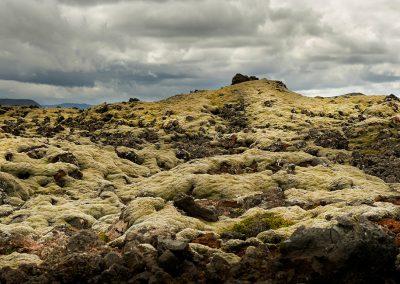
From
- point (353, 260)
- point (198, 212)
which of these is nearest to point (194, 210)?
point (198, 212)

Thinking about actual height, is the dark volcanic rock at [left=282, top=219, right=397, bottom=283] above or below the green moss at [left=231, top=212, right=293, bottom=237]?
above

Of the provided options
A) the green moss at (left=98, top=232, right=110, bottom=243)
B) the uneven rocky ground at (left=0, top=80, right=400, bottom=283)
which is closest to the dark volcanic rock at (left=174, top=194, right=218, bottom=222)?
the uneven rocky ground at (left=0, top=80, right=400, bottom=283)

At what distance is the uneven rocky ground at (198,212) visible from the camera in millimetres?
28344

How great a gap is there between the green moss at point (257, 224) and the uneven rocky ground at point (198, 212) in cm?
14

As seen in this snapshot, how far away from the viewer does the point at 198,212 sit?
1747 inches

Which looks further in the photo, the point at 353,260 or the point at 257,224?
the point at 257,224

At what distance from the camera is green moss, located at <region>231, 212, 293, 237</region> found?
38.4 metres

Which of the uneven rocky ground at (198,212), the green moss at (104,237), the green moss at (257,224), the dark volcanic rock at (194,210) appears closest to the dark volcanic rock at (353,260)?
the uneven rocky ground at (198,212)

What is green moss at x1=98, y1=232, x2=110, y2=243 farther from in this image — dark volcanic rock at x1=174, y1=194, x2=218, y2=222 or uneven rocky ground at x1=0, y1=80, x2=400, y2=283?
dark volcanic rock at x1=174, y1=194, x2=218, y2=222

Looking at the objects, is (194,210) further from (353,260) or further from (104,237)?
(353,260)

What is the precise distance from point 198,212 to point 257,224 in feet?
23.3

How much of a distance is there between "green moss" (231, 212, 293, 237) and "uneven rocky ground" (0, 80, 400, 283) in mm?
135

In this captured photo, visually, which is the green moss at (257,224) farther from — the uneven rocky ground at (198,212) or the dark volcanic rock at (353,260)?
the dark volcanic rock at (353,260)

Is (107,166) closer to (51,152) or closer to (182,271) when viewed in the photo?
(51,152)
